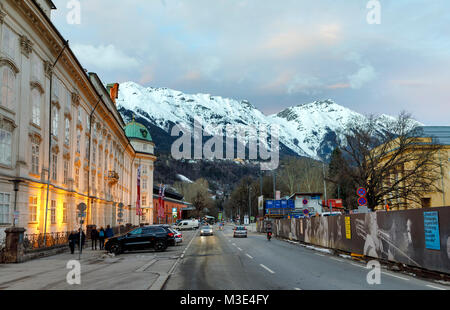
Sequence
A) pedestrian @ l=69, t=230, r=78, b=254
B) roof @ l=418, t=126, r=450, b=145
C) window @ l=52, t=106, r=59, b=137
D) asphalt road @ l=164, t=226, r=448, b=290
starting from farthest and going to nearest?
roof @ l=418, t=126, r=450, b=145
window @ l=52, t=106, r=59, b=137
pedestrian @ l=69, t=230, r=78, b=254
asphalt road @ l=164, t=226, r=448, b=290

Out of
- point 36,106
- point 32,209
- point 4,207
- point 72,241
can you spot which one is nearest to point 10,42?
point 36,106

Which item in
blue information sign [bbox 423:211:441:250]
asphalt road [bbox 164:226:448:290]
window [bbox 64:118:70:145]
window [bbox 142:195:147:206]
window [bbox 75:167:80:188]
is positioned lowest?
asphalt road [bbox 164:226:448:290]

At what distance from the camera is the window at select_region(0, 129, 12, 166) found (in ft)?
72.9

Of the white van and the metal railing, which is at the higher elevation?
the metal railing

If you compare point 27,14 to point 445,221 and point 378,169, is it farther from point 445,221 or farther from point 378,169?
point 378,169

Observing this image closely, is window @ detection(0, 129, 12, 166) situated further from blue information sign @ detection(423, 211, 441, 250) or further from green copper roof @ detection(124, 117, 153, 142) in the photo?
green copper roof @ detection(124, 117, 153, 142)

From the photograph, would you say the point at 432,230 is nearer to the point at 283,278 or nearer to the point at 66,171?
the point at 283,278

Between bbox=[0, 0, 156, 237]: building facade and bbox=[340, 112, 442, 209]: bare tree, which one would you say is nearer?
bbox=[0, 0, 156, 237]: building facade

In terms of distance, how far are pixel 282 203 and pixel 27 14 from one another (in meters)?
43.4

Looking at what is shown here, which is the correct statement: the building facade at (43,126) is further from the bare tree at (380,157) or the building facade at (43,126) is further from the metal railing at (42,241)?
the bare tree at (380,157)

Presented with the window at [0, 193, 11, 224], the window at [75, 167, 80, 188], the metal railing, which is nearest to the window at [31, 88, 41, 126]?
the window at [0, 193, 11, 224]

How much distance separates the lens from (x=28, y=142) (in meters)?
24.9

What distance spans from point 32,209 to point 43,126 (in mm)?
5473
